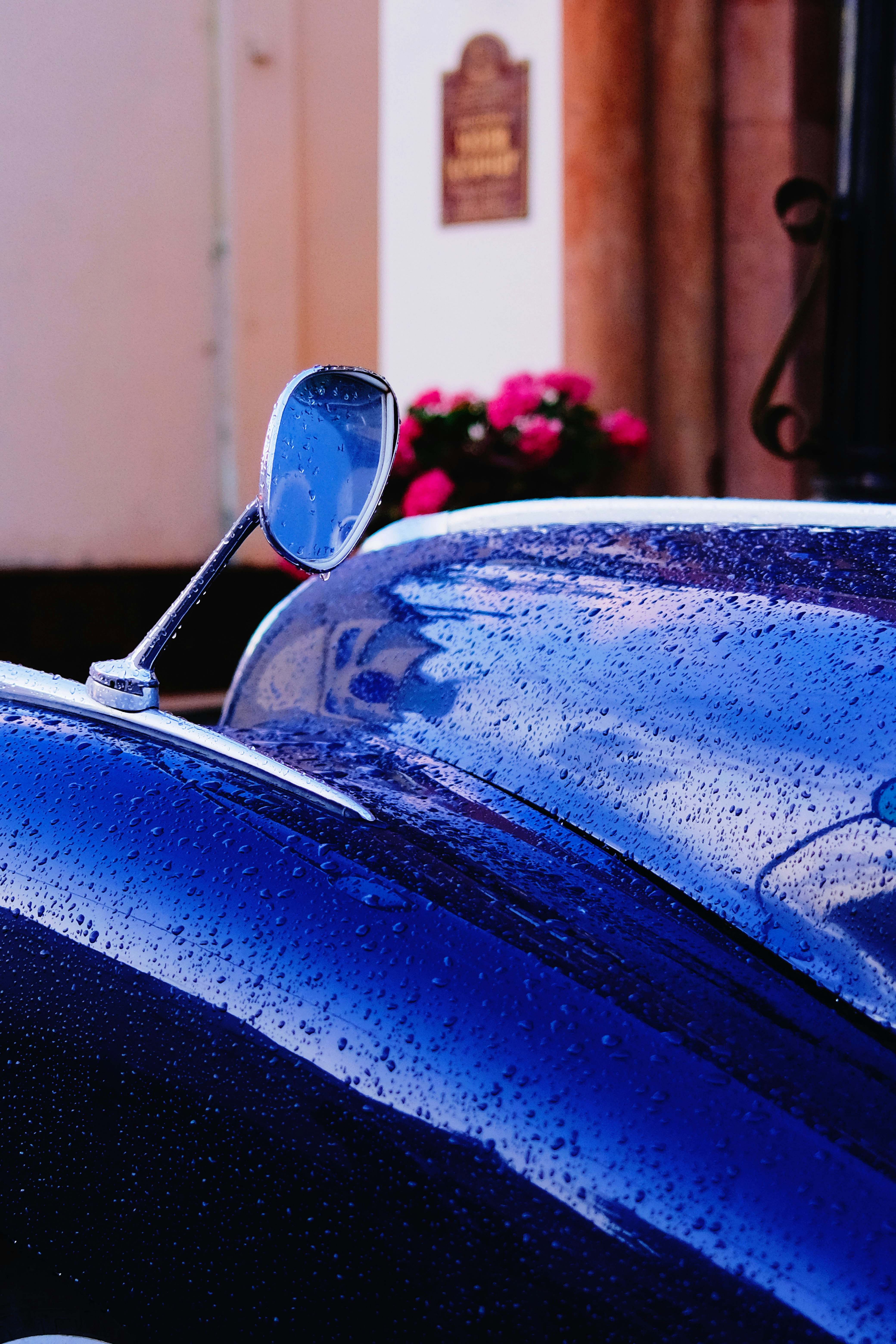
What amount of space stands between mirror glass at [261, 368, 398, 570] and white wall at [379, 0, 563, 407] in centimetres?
479

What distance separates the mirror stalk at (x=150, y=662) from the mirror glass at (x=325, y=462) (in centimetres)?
3

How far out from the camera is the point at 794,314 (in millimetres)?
5426

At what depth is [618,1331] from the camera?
0.74 m

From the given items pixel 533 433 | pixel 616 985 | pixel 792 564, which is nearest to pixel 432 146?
pixel 533 433

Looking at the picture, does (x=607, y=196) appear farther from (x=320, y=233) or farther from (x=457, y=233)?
(x=320, y=233)

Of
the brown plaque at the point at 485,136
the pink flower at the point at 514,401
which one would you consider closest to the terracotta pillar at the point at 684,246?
the brown plaque at the point at 485,136

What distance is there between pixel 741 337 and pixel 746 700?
5.17m

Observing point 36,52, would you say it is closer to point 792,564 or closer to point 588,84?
point 588,84

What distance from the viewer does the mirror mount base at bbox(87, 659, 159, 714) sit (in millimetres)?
1147

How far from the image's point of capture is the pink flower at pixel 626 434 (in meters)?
5.40

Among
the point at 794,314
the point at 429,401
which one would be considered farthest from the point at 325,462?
the point at 794,314

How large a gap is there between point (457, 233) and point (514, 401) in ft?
4.27

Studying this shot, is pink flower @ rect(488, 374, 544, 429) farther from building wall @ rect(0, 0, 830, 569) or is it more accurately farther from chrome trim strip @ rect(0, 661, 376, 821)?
chrome trim strip @ rect(0, 661, 376, 821)

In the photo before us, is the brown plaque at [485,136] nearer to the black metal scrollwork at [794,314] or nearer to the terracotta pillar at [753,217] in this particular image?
the terracotta pillar at [753,217]
